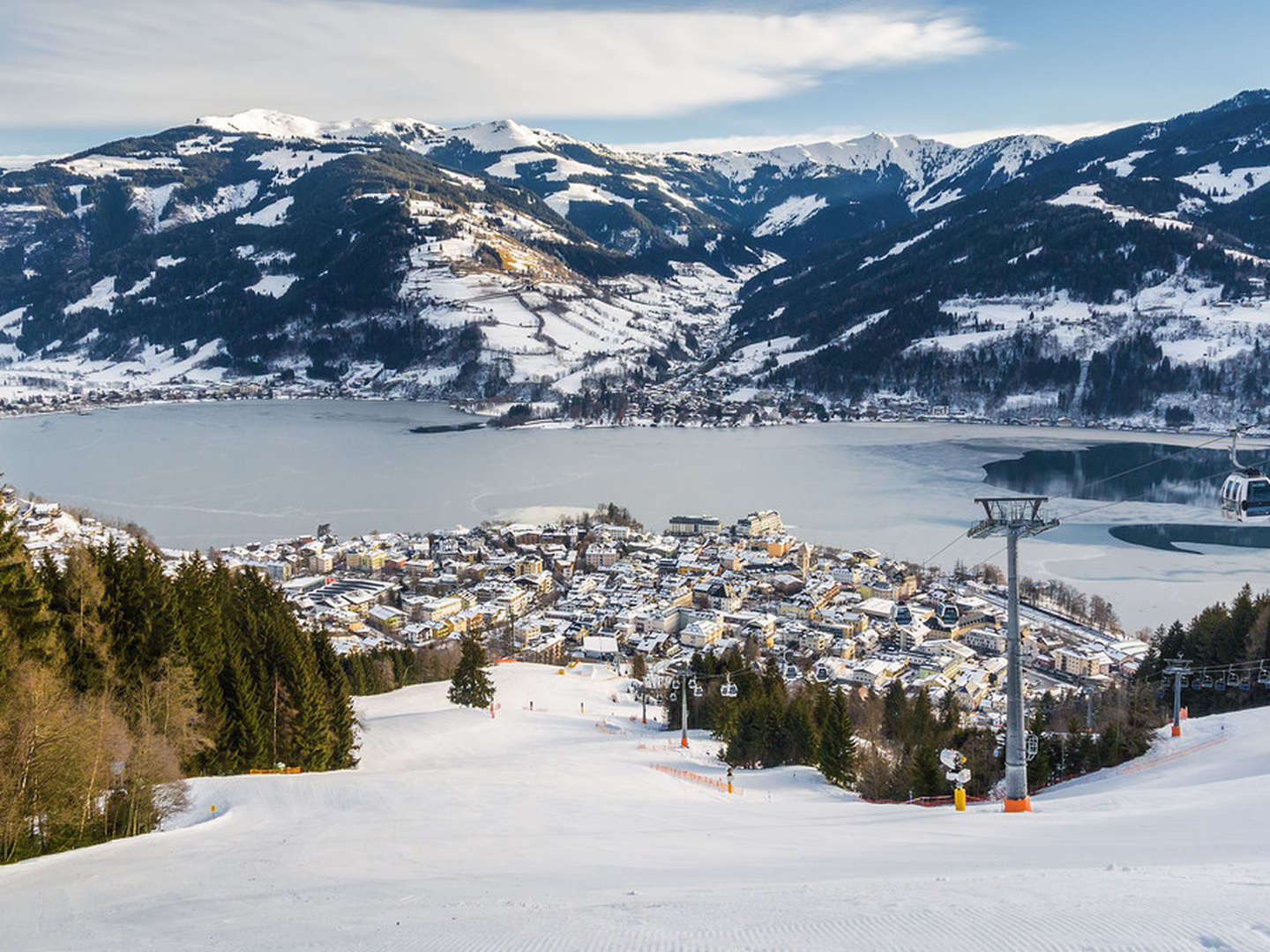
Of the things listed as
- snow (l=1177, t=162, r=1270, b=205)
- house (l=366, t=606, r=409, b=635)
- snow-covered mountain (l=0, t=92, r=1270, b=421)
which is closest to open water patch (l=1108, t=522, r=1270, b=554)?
house (l=366, t=606, r=409, b=635)

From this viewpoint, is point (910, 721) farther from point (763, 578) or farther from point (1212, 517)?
point (1212, 517)

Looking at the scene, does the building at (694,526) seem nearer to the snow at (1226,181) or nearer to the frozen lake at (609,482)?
the frozen lake at (609,482)

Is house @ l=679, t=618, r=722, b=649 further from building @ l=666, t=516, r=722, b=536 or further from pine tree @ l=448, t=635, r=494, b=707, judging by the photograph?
building @ l=666, t=516, r=722, b=536

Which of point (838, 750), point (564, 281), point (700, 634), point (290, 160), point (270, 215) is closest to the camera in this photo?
point (838, 750)

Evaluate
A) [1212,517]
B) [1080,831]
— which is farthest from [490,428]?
[1080,831]

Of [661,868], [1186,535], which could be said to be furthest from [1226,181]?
[661,868]

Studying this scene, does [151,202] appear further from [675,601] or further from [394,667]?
[394,667]

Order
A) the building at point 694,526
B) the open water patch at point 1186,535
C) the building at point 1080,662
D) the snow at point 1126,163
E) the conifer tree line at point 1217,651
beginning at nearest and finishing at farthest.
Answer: the conifer tree line at point 1217,651, the building at point 1080,662, the open water patch at point 1186,535, the building at point 694,526, the snow at point 1126,163

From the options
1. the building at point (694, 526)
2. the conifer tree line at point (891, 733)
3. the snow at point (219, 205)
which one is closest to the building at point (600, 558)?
the building at point (694, 526)
